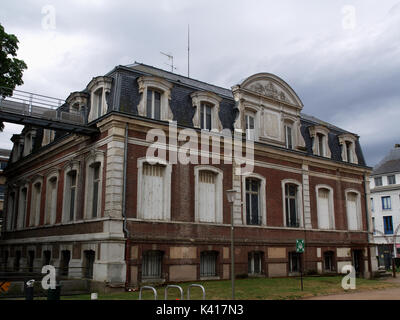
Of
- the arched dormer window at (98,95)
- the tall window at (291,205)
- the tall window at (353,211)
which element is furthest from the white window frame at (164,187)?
the tall window at (353,211)

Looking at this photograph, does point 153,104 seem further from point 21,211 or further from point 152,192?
point 21,211

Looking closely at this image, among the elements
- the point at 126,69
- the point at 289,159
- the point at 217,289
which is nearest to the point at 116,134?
the point at 126,69

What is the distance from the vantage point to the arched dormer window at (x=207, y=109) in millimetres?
22078

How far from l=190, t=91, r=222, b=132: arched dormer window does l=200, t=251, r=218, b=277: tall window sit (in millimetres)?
6295

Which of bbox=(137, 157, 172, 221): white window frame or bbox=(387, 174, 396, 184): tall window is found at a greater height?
bbox=(387, 174, 396, 184): tall window

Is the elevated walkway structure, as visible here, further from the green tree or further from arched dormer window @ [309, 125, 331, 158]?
arched dormer window @ [309, 125, 331, 158]

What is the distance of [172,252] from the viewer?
64.8 ft

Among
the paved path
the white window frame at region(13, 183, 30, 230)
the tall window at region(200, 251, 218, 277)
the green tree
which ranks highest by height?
the green tree

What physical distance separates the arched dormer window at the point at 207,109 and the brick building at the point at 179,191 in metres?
0.06

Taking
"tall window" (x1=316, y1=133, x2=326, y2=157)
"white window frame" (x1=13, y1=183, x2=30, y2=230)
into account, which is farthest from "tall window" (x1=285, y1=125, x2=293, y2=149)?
"white window frame" (x1=13, y1=183, x2=30, y2=230)

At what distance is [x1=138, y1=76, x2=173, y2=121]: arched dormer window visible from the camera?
66.5 ft

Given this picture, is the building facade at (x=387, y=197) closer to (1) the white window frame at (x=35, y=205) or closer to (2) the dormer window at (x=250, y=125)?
(2) the dormer window at (x=250, y=125)
